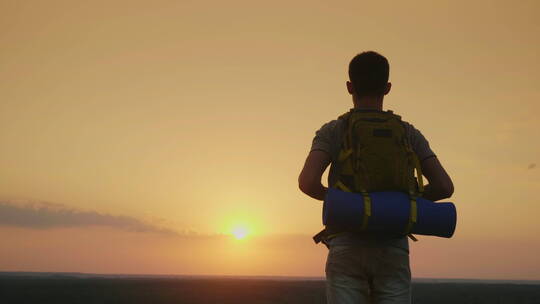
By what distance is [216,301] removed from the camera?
3183 centimetres

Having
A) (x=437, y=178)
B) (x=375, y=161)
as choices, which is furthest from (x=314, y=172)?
(x=437, y=178)

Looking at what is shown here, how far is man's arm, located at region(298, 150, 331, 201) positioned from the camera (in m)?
4.43

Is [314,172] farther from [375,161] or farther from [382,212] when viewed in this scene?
[382,212]

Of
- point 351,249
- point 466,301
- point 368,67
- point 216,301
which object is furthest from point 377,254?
point 466,301

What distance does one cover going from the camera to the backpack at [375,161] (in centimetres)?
432

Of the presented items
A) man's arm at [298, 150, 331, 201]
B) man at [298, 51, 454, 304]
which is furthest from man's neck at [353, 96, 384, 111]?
man's arm at [298, 150, 331, 201]

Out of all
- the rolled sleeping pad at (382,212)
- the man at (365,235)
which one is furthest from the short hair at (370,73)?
the rolled sleeping pad at (382,212)

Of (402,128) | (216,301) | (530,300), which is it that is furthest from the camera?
(530,300)

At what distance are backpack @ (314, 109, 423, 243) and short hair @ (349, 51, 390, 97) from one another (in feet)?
0.72

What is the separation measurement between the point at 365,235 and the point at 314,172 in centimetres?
52

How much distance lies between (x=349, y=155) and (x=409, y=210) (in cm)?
52

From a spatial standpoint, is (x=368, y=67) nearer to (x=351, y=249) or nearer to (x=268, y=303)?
(x=351, y=249)

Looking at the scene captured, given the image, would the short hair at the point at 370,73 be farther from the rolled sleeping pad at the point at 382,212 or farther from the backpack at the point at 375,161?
the rolled sleeping pad at the point at 382,212

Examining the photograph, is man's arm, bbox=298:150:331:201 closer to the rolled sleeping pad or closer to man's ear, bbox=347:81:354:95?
the rolled sleeping pad
